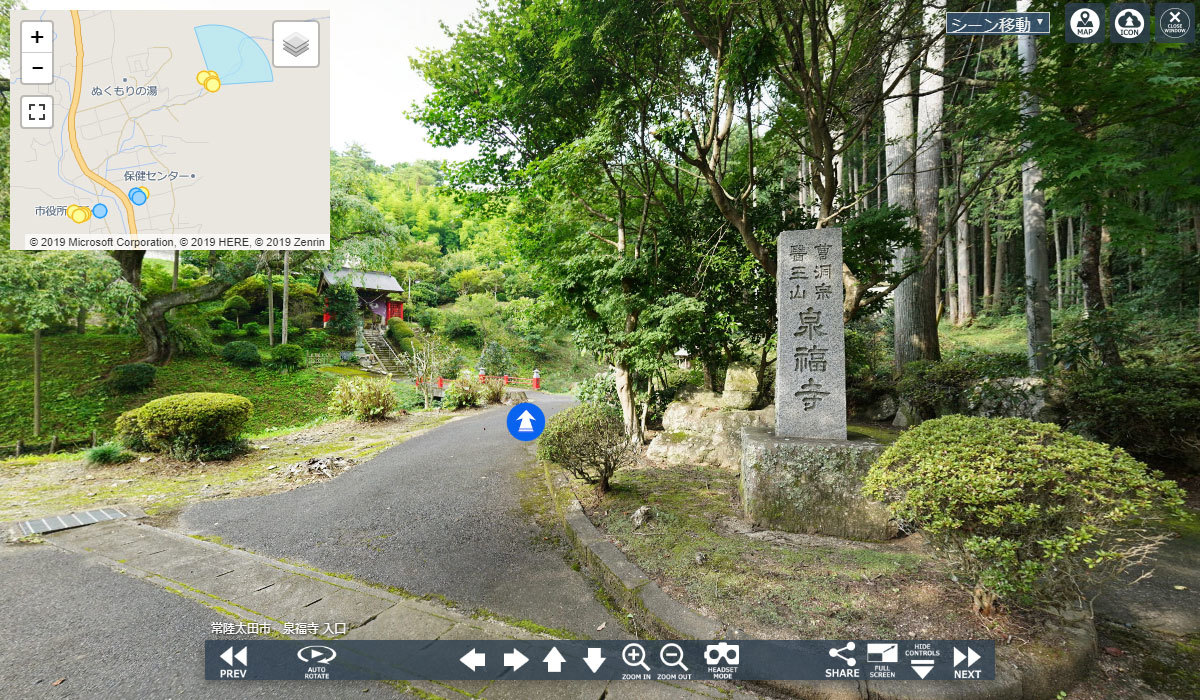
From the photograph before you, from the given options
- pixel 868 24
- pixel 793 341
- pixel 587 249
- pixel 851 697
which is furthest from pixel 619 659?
pixel 868 24

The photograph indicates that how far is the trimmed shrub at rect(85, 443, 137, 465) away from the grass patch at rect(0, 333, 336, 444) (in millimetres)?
6691

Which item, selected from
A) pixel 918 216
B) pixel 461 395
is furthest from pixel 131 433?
pixel 918 216

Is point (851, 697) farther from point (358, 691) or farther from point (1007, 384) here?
point (1007, 384)

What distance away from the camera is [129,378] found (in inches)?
521

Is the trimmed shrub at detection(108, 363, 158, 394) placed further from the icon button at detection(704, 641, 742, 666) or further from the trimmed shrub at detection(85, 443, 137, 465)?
the icon button at detection(704, 641, 742, 666)

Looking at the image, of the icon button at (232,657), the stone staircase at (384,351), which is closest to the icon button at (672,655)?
the icon button at (232,657)

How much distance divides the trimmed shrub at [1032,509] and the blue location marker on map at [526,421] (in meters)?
3.25

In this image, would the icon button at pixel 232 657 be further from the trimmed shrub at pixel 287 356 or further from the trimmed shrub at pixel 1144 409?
the trimmed shrub at pixel 287 356

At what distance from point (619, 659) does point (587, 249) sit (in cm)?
564

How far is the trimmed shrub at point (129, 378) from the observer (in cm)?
1320

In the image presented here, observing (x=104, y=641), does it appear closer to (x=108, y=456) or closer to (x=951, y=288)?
(x=108, y=456)

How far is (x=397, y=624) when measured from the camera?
267 cm

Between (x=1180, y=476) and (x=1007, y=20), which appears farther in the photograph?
(x=1180, y=476)

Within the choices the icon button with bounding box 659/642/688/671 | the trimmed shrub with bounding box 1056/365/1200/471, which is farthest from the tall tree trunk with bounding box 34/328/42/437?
the trimmed shrub with bounding box 1056/365/1200/471
